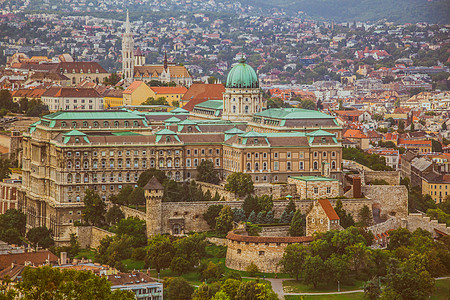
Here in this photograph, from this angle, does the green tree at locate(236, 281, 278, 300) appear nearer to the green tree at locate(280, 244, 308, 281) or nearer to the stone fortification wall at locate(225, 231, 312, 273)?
the green tree at locate(280, 244, 308, 281)

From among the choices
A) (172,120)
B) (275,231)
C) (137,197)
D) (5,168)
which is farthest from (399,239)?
(5,168)

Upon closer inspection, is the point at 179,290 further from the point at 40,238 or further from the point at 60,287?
the point at 40,238

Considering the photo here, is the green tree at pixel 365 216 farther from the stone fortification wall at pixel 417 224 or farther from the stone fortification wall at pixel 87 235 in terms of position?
the stone fortification wall at pixel 87 235

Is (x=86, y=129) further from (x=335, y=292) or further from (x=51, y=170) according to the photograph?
(x=335, y=292)

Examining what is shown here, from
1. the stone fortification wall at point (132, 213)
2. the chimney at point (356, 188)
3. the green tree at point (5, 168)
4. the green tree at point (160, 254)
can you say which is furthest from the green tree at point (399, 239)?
the green tree at point (5, 168)

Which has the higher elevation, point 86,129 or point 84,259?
point 86,129

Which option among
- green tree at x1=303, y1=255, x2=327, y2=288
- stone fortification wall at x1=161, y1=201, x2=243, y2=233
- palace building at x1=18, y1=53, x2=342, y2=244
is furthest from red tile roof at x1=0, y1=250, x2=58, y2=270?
green tree at x1=303, y1=255, x2=327, y2=288

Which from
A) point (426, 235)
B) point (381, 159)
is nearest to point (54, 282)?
point (426, 235)
